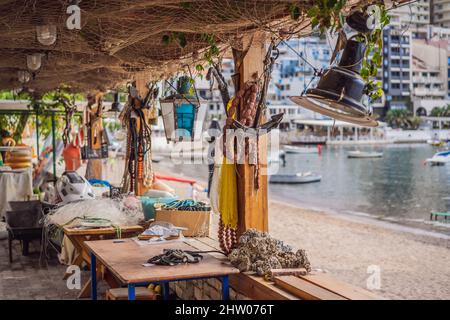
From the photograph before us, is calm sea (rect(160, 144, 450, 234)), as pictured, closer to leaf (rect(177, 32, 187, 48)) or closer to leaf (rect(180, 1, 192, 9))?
leaf (rect(177, 32, 187, 48))

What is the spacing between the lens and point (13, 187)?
9.90m

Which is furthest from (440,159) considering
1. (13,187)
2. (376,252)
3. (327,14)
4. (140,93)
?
(327,14)

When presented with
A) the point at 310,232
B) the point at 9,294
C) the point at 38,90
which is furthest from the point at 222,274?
the point at 310,232

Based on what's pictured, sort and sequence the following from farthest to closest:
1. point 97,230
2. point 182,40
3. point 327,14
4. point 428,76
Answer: point 428,76 < point 97,230 < point 182,40 < point 327,14

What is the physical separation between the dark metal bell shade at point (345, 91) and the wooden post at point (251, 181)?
1651mm

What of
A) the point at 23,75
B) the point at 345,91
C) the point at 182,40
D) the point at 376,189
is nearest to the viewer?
the point at 345,91

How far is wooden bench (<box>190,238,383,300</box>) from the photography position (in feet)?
11.1

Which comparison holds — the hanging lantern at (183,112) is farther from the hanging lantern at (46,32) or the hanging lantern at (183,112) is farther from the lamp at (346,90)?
the lamp at (346,90)

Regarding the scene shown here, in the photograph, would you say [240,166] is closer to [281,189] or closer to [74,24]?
[74,24]

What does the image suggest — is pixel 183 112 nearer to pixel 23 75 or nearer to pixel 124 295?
pixel 124 295

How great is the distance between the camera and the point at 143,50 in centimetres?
584

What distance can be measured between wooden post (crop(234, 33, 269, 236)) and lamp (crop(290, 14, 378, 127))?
161 centimetres

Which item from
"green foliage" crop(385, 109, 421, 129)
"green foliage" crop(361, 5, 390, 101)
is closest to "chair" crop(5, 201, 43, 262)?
"green foliage" crop(361, 5, 390, 101)

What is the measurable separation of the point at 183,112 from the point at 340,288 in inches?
116
